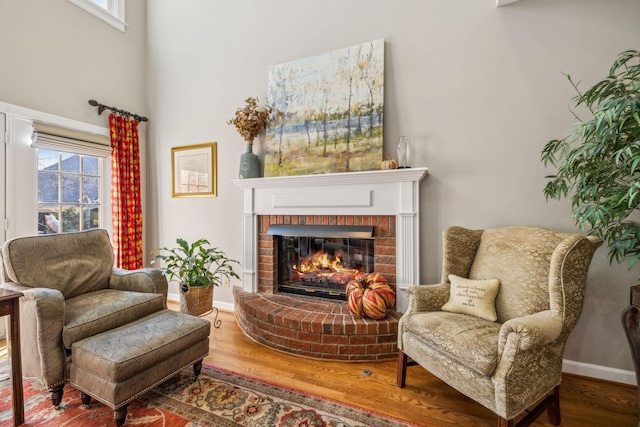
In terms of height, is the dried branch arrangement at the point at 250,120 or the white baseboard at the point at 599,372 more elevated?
the dried branch arrangement at the point at 250,120

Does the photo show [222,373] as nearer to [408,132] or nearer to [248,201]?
[248,201]

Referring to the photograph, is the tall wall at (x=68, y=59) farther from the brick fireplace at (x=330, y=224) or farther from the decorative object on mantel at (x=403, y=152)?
the decorative object on mantel at (x=403, y=152)

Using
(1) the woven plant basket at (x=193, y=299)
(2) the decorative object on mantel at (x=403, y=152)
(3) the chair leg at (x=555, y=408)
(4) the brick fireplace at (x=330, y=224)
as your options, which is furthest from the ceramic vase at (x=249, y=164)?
(3) the chair leg at (x=555, y=408)

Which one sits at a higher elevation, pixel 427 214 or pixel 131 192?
pixel 131 192

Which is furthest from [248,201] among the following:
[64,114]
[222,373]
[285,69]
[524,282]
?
[524,282]

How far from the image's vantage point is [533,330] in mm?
1351

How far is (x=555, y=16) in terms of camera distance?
83.7 inches

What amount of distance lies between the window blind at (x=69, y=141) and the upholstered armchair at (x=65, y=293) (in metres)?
1.11

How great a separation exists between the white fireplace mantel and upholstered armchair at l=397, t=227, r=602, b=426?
0.40 meters

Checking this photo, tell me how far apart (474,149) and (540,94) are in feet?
1.83

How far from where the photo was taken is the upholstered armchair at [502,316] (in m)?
1.38

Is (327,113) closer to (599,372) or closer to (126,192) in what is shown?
(126,192)

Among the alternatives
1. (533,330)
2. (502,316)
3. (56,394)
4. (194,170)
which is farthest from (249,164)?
(533,330)

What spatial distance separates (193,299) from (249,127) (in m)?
1.72
